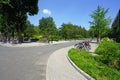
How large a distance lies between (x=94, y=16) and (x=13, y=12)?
72.4 ft

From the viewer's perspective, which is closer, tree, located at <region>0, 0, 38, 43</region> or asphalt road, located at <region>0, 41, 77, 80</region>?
asphalt road, located at <region>0, 41, 77, 80</region>

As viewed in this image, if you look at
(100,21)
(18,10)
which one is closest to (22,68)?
(18,10)

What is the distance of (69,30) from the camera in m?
120

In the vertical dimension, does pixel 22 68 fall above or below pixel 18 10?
below

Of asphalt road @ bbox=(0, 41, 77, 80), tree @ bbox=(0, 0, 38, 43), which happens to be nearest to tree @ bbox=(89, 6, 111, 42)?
tree @ bbox=(0, 0, 38, 43)

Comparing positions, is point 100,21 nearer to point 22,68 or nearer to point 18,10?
point 18,10

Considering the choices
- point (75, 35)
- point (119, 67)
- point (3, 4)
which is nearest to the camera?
point (119, 67)

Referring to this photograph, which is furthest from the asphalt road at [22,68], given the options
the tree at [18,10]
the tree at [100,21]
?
the tree at [100,21]

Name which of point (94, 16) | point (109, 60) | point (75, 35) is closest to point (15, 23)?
point (94, 16)

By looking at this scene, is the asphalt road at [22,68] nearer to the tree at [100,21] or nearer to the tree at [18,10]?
the tree at [18,10]

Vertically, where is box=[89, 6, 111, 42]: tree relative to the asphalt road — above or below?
above

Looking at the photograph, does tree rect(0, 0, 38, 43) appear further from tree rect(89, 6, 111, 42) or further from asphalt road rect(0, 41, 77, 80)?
asphalt road rect(0, 41, 77, 80)

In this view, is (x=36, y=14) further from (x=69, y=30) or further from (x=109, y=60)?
(x=69, y=30)

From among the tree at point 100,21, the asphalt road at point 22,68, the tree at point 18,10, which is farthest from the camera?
the tree at point 100,21
